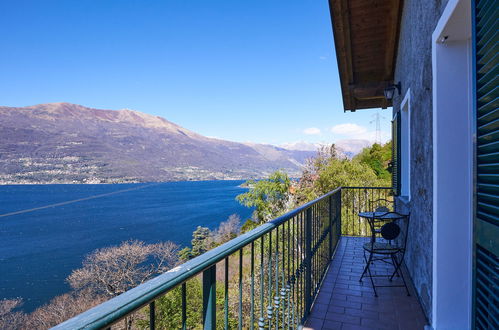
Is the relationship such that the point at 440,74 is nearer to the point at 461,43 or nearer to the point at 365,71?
the point at 461,43

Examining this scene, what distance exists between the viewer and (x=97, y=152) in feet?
313

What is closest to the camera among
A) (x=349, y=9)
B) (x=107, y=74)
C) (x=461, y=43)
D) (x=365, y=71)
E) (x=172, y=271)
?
(x=172, y=271)

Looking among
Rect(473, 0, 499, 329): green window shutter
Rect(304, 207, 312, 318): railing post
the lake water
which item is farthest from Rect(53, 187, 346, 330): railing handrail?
the lake water

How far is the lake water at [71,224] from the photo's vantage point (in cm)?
2460

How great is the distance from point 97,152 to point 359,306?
346 ft

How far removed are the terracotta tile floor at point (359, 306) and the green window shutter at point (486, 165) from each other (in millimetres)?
1482

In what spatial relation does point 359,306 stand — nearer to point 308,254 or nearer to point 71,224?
point 308,254

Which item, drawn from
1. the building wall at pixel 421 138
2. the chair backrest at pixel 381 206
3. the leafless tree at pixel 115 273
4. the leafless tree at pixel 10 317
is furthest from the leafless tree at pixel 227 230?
the building wall at pixel 421 138

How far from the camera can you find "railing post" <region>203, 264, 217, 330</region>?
974 mm

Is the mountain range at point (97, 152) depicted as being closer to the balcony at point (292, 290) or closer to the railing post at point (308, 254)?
the balcony at point (292, 290)

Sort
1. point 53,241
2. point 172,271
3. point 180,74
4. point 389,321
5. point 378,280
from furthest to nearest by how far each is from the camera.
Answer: point 180,74 < point 53,241 < point 378,280 < point 389,321 < point 172,271

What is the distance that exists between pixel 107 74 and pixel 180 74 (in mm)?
24486

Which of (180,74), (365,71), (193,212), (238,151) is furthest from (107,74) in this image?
(238,151)

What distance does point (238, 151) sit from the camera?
169 meters
